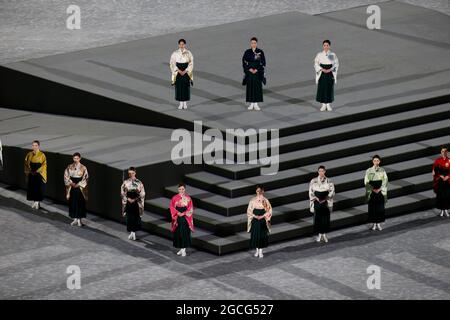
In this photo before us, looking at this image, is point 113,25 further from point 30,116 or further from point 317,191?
point 317,191

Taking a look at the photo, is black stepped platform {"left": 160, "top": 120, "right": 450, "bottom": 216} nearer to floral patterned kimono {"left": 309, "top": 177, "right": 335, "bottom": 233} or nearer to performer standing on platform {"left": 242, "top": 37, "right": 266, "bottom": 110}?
floral patterned kimono {"left": 309, "top": 177, "right": 335, "bottom": 233}

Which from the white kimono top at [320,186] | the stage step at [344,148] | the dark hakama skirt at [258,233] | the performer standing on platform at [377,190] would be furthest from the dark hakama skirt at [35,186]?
the performer standing on platform at [377,190]

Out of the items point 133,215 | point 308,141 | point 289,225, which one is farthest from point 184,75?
point 289,225

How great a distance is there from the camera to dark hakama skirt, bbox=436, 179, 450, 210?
85.6 ft

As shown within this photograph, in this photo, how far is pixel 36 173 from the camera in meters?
26.6

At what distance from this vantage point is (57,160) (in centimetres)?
2677

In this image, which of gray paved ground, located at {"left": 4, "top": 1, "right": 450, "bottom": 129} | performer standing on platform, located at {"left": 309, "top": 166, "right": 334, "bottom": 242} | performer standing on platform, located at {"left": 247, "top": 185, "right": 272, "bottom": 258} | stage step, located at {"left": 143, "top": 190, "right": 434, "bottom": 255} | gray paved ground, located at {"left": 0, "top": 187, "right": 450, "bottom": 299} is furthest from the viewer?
gray paved ground, located at {"left": 4, "top": 1, "right": 450, "bottom": 129}

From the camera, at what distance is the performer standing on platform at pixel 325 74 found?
27797mm

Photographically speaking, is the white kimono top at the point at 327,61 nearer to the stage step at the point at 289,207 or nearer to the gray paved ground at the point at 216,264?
the stage step at the point at 289,207

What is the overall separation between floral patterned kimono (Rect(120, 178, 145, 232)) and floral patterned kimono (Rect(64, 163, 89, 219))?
872 millimetres

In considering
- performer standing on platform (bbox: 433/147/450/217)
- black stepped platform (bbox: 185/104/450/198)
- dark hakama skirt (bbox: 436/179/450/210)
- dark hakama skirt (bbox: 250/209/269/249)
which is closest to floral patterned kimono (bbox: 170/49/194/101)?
black stepped platform (bbox: 185/104/450/198)

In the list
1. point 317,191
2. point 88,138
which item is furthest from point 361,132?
A: point 88,138

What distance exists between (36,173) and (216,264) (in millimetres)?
4069

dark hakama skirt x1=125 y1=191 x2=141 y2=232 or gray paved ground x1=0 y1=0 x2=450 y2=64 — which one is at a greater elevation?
gray paved ground x1=0 y1=0 x2=450 y2=64
